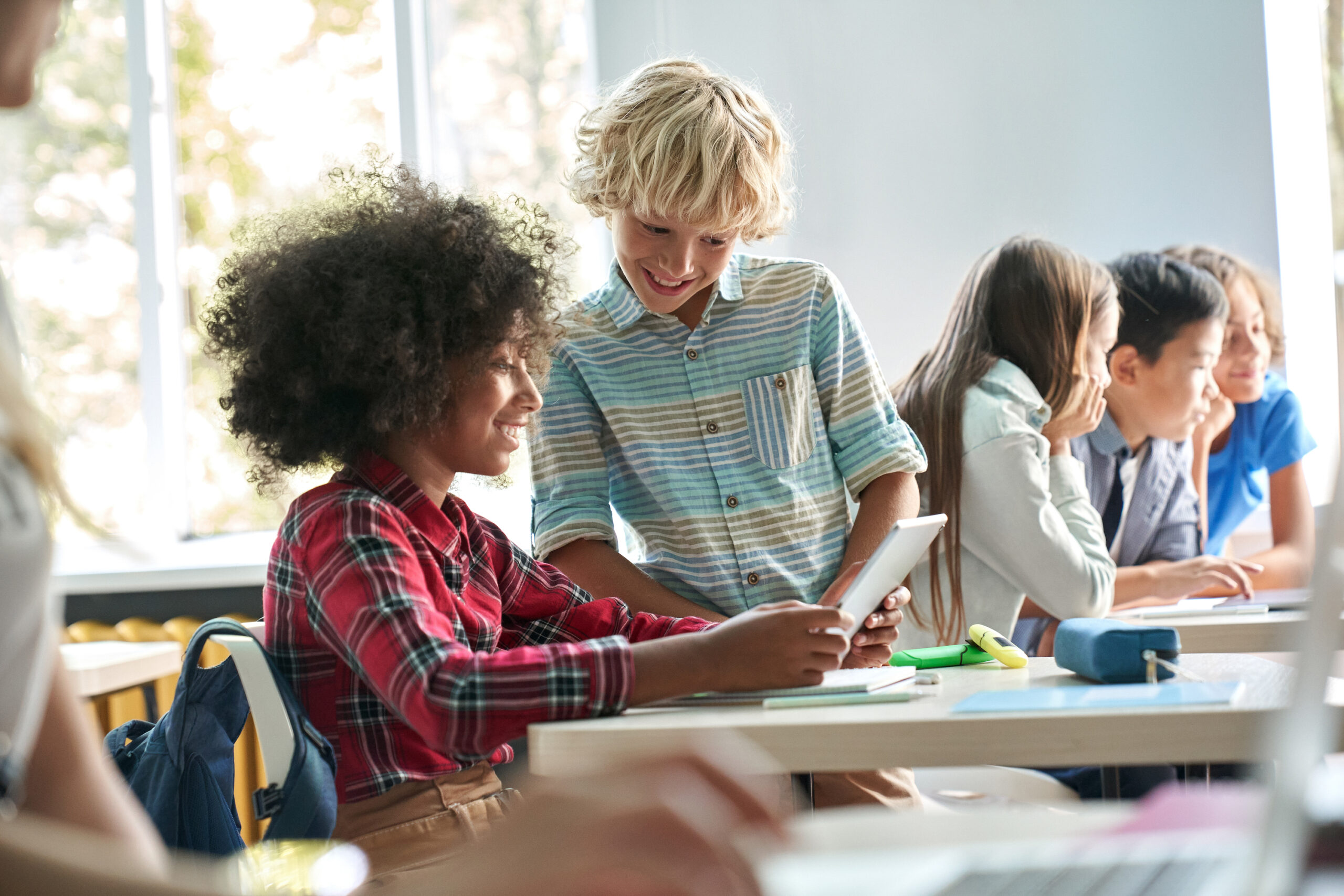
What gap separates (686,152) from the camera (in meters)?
1.68

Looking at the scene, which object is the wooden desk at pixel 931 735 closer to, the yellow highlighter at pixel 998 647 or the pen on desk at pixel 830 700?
the pen on desk at pixel 830 700

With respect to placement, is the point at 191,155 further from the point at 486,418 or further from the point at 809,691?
the point at 809,691

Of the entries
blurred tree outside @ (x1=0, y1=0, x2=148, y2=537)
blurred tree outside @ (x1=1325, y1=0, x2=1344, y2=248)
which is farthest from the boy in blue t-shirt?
blurred tree outside @ (x1=0, y1=0, x2=148, y2=537)

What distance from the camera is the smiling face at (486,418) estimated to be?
4.27ft

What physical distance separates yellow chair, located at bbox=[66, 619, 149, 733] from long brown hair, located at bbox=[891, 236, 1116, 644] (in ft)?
5.94

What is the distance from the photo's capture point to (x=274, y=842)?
921 millimetres

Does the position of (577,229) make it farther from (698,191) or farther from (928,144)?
(698,191)

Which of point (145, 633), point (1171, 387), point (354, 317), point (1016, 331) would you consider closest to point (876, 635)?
point (354, 317)

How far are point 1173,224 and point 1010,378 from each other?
1190 millimetres

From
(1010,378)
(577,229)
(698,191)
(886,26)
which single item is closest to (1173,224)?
(886,26)

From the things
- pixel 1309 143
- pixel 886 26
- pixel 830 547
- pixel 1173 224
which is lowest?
pixel 830 547

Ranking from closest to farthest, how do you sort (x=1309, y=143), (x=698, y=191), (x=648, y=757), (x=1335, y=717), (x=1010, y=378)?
A: (x=648, y=757) → (x=1335, y=717) → (x=698, y=191) → (x=1010, y=378) → (x=1309, y=143)

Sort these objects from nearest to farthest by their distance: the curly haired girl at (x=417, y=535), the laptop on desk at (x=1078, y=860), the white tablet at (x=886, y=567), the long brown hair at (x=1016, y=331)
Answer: the laptop on desk at (x=1078, y=860) < the curly haired girl at (x=417, y=535) < the white tablet at (x=886, y=567) < the long brown hair at (x=1016, y=331)

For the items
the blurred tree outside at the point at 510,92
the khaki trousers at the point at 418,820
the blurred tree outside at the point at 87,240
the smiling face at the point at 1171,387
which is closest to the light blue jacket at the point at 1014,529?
the smiling face at the point at 1171,387
